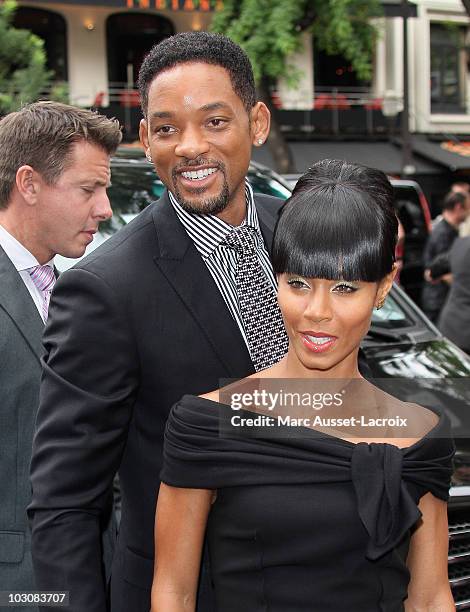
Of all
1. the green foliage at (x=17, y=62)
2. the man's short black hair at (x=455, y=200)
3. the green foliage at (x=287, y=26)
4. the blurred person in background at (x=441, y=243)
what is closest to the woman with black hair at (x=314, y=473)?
the blurred person in background at (x=441, y=243)

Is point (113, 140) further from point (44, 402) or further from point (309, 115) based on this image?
point (309, 115)

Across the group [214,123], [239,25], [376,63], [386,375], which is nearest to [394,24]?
[376,63]

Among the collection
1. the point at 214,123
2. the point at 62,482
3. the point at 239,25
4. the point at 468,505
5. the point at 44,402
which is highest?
the point at 239,25

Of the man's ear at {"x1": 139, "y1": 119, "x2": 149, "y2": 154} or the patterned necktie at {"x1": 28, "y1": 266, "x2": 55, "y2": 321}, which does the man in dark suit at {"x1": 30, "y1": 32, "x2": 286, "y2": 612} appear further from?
the patterned necktie at {"x1": 28, "y1": 266, "x2": 55, "y2": 321}

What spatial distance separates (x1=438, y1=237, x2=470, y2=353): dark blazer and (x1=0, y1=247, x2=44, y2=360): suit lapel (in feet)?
16.9

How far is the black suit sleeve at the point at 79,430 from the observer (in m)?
1.94

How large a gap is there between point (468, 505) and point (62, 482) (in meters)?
1.50

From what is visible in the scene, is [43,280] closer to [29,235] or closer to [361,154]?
[29,235]

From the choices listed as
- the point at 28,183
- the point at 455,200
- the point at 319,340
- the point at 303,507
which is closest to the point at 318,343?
the point at 319,340

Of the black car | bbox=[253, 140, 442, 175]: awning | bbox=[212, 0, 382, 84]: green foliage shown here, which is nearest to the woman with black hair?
the black car

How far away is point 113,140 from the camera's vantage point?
3.06 meters

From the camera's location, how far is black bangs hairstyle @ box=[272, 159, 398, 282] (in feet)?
5.87

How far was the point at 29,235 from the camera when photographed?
2842mm

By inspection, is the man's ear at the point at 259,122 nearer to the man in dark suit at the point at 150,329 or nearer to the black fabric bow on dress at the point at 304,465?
the man in dark suit at the point at 150,329
